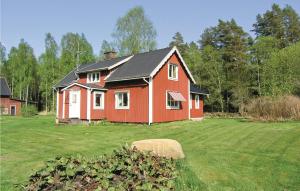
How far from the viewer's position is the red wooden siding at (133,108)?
2322 cm

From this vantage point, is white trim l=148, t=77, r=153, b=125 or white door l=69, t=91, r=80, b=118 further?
white door l=69, t=91, r=80, b=118

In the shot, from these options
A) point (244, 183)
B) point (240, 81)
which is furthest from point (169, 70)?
point (240, 81)

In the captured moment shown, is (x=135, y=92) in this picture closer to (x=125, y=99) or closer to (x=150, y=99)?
(x=125, y=99)

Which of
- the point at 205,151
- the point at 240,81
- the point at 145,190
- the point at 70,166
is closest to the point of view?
the point at 145,190

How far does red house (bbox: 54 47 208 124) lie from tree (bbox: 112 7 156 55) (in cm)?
2174

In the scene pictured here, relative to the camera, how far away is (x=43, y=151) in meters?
11.8

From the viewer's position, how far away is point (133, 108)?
78.3 ft

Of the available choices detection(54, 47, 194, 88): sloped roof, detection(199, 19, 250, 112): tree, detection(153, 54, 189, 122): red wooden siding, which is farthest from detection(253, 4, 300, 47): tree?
detection(54, 47, 194, 88): sloped roof

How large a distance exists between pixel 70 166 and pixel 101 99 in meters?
19.8

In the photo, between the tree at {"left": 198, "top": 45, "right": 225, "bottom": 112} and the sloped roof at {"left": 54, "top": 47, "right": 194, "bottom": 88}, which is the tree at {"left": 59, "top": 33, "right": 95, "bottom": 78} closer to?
the tree at {"left": 198, "top": 45, "right": 225, "bottom": 112}

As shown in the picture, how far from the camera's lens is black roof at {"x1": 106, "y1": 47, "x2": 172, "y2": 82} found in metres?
23.6

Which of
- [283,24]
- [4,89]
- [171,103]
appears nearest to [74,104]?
[171,103]

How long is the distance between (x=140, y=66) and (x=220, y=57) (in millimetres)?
31581

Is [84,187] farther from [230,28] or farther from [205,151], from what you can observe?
[230,28]
